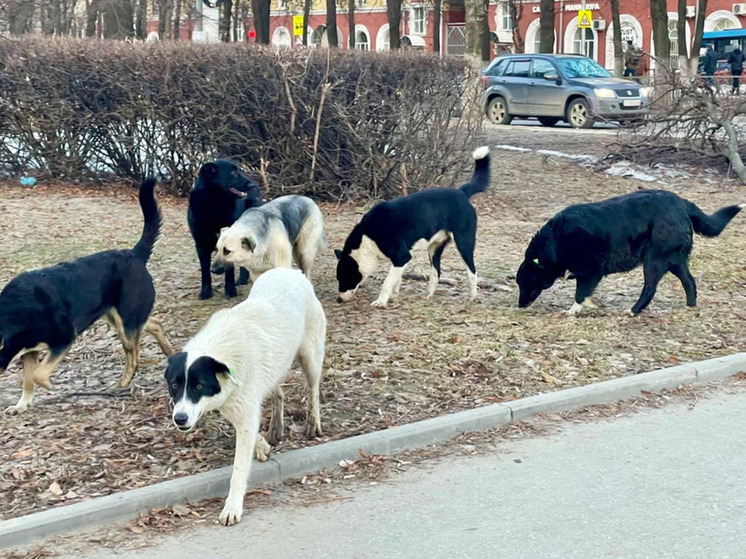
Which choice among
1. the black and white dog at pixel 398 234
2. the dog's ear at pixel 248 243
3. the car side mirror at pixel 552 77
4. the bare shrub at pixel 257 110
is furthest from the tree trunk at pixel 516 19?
the dog's ear at pixel 248 243

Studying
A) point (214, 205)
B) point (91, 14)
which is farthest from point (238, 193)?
point (91, 14)

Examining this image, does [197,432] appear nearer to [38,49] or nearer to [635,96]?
[38,49]

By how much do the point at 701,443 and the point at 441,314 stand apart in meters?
3.14

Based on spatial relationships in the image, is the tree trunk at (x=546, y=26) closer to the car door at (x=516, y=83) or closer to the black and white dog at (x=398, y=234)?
the car door at (x=516, y=83)

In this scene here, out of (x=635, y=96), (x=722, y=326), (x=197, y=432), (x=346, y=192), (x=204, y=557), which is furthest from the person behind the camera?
(x=635, y=96)

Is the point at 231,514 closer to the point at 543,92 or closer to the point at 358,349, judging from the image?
the point at 358,349

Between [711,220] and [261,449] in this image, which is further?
[711,220]

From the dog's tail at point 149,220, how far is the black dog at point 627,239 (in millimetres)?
3590

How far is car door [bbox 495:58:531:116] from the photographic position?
27.0m

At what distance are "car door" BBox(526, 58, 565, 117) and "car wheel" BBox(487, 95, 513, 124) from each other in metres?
0.75

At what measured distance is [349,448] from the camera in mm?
5609

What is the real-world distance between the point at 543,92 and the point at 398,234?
18608 millimetres

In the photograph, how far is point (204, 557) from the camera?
14.6 feet

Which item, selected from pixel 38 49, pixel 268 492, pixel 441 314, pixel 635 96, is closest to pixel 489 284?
pixel 441 314
